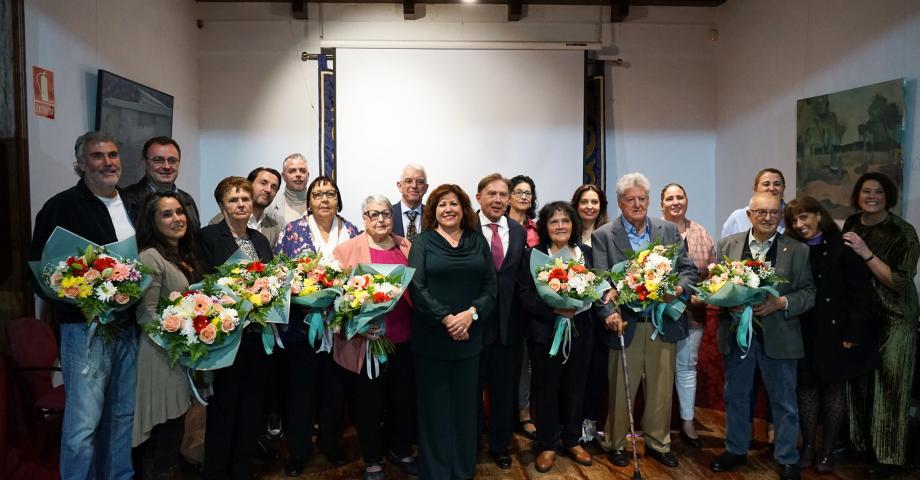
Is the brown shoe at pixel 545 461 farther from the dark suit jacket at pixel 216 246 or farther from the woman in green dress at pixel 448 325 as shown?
the dark suit jacket at pixel 216 246

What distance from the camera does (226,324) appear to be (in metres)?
2.62

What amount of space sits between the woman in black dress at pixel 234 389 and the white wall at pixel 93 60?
140 centimetres

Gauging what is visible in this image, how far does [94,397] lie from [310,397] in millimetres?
1042

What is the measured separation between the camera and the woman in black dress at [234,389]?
2.92 metres

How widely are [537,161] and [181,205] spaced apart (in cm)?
415

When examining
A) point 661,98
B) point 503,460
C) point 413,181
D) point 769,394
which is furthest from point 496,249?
point 661,98

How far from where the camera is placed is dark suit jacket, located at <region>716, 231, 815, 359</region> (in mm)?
3221

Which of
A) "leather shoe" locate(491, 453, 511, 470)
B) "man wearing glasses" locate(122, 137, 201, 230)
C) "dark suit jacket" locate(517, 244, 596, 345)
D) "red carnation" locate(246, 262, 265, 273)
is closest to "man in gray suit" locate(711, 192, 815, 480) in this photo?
"dark suit jacket" locate(517, 244, 596, 345)

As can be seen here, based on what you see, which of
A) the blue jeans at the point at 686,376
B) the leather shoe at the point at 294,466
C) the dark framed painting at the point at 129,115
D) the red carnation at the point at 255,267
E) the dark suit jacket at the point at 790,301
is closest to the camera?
the red carnation at the point at 255,267

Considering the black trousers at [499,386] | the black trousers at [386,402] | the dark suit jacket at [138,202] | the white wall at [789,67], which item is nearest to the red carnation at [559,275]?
the black trousers at [499,386]

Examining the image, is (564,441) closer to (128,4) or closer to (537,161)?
(537,161)

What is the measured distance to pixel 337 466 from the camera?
11.3 feet

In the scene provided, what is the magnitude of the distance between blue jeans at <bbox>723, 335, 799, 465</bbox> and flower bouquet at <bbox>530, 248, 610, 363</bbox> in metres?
0.94

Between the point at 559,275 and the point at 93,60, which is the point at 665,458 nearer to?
the point at 559,275
